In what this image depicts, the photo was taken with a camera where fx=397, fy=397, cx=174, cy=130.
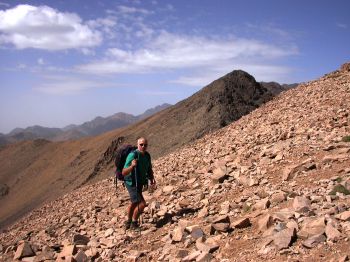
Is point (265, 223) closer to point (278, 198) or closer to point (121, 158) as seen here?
point (278, 198)

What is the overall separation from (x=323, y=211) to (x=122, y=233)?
169 inches

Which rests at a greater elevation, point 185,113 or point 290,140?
point 185,113

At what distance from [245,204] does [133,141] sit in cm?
2547

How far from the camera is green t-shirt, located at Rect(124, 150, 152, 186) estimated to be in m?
8.12

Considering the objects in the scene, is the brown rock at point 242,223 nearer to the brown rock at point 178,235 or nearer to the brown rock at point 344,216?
the brown rock at point 178,235

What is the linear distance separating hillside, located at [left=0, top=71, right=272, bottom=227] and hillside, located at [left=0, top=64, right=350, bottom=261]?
9.97m

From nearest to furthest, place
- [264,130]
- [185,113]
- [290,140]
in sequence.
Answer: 1. [290,140]
2. [264,130]
3. [185,113]

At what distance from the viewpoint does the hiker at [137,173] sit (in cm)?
810

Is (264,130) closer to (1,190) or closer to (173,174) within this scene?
(173,174)

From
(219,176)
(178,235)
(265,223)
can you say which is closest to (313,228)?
(265,223)

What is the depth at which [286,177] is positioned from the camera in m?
8.34

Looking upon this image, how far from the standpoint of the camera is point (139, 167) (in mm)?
8242

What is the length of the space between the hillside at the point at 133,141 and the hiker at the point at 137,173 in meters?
13.5

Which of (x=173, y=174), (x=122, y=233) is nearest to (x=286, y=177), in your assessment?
(x=122, y=233)
